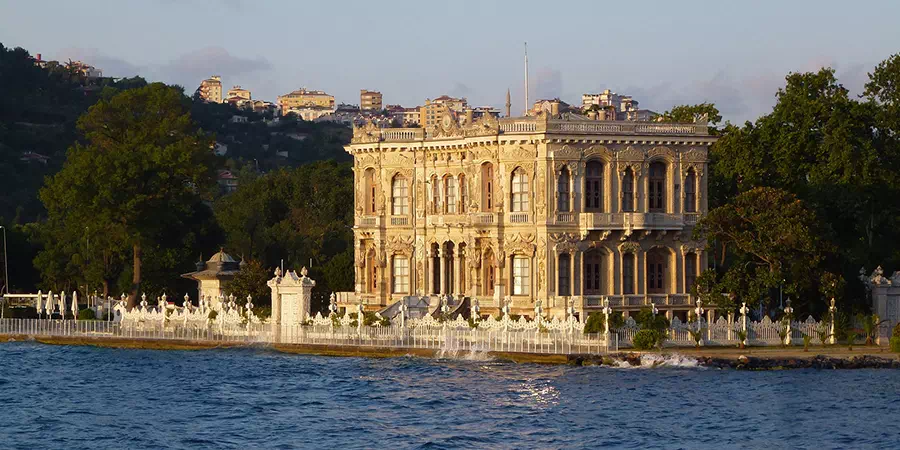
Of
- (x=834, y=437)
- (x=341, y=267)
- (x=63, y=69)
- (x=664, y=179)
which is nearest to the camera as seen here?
(x=834, y=437)

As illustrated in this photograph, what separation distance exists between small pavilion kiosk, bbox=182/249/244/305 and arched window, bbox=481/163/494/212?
43.0ft

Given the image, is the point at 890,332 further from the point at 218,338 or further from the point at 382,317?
the point at 218,338

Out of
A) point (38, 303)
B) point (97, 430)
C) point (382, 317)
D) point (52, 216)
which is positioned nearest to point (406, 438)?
point (97, 430)

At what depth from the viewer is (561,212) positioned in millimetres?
69562

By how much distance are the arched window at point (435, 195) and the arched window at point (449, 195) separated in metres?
0.26

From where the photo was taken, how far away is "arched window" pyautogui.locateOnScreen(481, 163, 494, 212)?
71.8 meters


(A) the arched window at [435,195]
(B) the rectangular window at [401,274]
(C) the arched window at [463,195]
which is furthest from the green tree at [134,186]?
(C) the arched window at [463,195]

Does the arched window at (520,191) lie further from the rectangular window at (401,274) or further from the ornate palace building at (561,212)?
the rectangular window at (401,274)

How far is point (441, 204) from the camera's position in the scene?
74500 millimetres

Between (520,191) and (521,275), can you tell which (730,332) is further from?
(520,191)

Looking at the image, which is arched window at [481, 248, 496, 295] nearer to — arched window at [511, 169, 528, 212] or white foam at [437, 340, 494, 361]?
arched window at [511, 169, 528, 212]

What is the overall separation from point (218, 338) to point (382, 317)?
7.25 meters

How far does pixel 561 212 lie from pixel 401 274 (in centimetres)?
946

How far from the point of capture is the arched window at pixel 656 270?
71562 mm
